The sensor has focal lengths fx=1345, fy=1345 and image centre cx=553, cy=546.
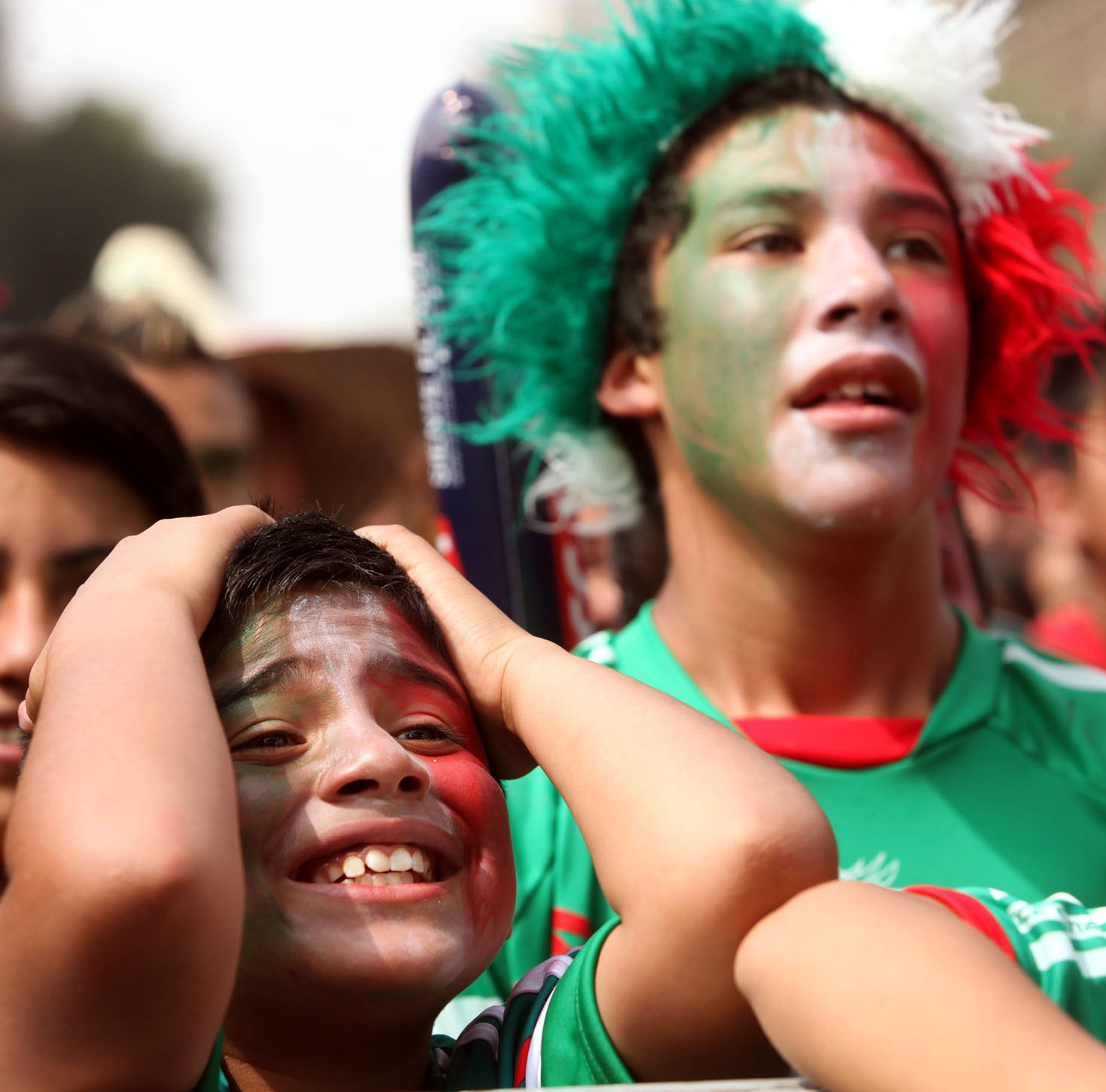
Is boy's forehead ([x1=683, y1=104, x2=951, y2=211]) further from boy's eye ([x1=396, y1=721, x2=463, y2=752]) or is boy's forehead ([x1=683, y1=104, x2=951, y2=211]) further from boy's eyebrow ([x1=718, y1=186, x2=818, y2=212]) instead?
boy's eye ([x1=396, y1=721, x2=463, y2=752])

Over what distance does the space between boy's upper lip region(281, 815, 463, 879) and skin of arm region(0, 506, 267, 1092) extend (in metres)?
0.15

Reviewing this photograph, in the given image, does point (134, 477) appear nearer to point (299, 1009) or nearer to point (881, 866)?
point (299, 1009)

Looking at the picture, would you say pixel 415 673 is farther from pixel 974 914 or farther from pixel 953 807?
pixel 953 807

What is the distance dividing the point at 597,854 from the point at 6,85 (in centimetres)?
1701

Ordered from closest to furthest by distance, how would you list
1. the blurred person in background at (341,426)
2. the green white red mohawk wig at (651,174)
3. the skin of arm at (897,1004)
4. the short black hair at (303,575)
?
the skin of arm at (897,1004), the short black hair at (303,575), the green white red mohawk wig at (651,174), the blurred person in background at (341,426)

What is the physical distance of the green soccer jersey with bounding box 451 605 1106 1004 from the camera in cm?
171

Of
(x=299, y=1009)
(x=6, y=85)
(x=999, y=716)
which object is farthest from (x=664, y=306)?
(x=6, y=85)

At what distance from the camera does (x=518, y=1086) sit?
1197 mm

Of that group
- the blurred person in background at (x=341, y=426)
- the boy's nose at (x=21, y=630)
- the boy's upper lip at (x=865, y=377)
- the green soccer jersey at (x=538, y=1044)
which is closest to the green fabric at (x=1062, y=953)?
the green soccer jersey at (x=538, y=1044)

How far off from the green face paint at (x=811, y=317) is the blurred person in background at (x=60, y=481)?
2.56ft

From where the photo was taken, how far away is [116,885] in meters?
0.87

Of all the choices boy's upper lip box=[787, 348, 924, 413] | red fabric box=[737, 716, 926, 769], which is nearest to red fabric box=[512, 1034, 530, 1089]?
red fabric box=[737, 716, 926, 769]

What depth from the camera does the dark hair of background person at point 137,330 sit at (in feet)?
11.3

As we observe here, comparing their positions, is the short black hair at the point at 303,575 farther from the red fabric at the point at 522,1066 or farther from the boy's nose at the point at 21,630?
the boy's nose at the point at 21,630
